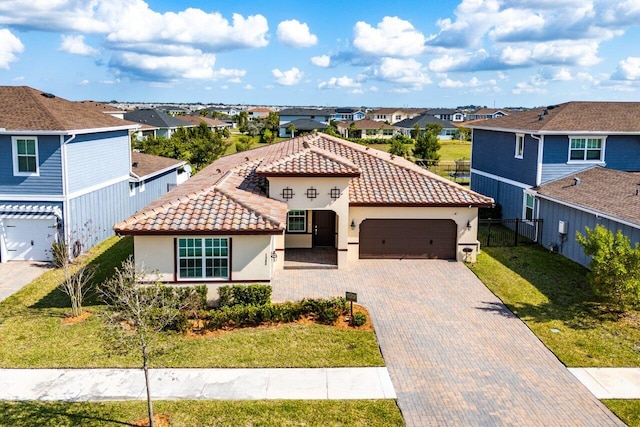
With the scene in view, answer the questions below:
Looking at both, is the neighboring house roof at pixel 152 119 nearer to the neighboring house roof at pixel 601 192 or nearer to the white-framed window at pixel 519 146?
the white-framed window at pixel 519 146

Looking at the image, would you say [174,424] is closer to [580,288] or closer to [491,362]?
[491,362]

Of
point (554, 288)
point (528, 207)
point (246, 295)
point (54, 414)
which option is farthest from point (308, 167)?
point (528, 207)

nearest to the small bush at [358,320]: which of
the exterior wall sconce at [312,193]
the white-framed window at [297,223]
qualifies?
the exterior wall sconce at [312,193]

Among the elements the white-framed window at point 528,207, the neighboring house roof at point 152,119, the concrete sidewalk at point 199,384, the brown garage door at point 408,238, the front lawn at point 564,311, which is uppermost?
the neighboring house roof at point 152,119

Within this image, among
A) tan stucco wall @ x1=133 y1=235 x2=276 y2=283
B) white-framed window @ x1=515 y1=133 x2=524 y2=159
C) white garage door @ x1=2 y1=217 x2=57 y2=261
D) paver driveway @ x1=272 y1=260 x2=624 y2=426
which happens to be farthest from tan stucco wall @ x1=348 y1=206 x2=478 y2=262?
white garage door @ x1=2 y1=217 x2=57 y2=261

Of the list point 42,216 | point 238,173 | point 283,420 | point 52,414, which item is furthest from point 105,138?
point 283,420

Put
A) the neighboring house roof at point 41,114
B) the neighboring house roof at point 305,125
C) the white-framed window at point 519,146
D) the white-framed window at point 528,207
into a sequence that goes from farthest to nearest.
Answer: the neighboring house roof at point 305,125 → the white-framed window at point 519,146 → the white-framed window at point 528,207 → the neighboring house roof at point 41,114

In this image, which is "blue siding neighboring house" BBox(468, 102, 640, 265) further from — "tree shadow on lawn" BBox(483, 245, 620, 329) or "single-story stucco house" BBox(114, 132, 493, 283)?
"single-story stucco house" BBox(114, 132, 493, 283)
